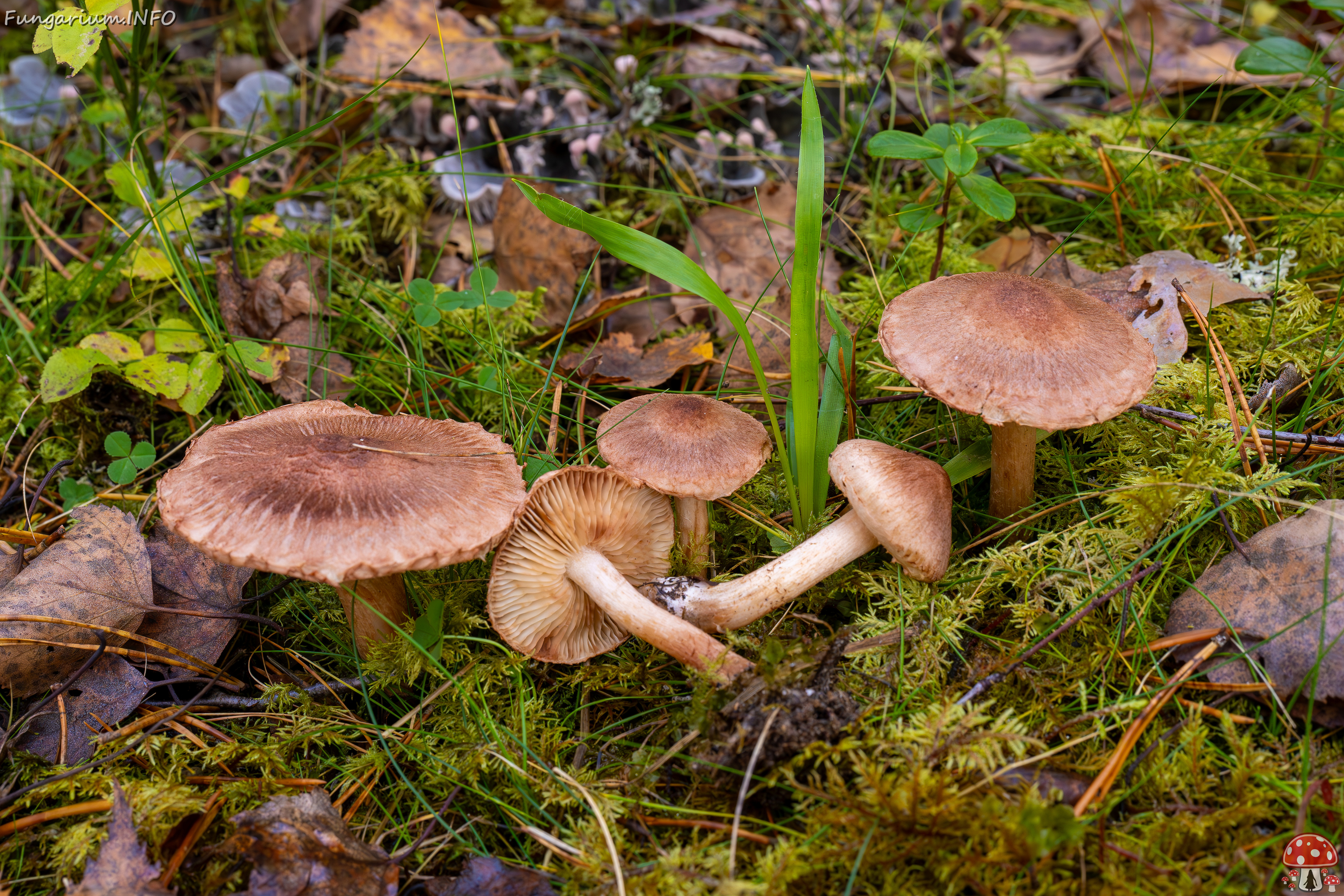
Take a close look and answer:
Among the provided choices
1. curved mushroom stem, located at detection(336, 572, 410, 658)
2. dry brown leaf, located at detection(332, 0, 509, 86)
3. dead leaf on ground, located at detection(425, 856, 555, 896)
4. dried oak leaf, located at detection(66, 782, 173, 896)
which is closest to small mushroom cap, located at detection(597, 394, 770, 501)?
curved mushroom stem, located at detection(336, 572, 410, 658)

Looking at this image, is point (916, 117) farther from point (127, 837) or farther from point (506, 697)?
point (127, 837)

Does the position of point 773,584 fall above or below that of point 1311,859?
above

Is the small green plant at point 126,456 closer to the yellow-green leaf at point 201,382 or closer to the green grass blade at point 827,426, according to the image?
the yellow-green leaf at point 201,382

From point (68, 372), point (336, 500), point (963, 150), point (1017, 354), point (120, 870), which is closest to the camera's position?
point (120, 870)

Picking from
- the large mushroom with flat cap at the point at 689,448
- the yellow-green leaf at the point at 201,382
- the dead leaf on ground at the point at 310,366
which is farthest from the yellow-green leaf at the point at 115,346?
the large mushroom with flat cap at the point at 689,448

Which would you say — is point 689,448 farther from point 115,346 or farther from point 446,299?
point 115,346

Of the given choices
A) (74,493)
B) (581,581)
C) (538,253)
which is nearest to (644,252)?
(581,581)

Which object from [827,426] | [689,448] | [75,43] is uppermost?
[75,43]

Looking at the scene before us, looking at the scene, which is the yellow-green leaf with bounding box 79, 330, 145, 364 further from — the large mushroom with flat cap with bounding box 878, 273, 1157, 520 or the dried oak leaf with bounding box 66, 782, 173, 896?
the large mushroom with flat cap with bounding box 878, 273, 1157, 520
